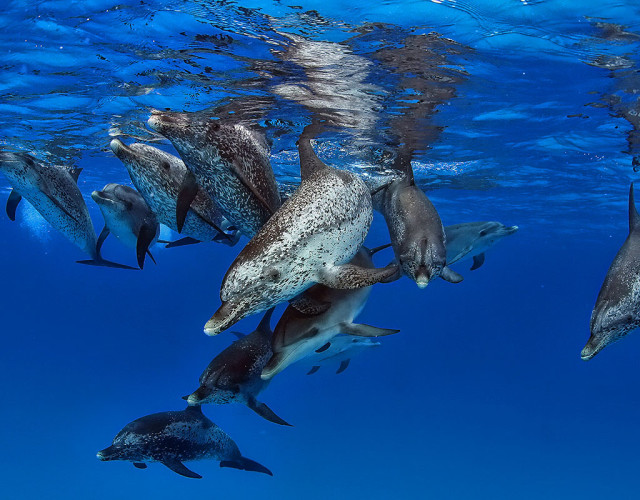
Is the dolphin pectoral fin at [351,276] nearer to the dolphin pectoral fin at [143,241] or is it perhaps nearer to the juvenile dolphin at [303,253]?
the juvenile dolphin at [303,253]

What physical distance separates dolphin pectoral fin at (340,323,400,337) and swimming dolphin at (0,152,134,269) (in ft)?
12.8

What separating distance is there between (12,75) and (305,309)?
354 inches

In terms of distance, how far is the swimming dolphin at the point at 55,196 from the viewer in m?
7.16

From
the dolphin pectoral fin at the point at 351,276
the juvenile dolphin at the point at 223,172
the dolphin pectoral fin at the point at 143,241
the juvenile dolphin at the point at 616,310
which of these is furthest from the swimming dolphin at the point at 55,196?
the juvenile dolphin at the point at 616,310

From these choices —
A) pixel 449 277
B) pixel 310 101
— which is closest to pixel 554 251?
pixel 310 101

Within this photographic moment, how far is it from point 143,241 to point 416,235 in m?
3.32

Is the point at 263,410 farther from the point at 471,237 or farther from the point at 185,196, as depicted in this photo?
the point at 471,237

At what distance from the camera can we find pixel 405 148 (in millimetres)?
14398

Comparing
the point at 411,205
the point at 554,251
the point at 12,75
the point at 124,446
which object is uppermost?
the point at 12,75

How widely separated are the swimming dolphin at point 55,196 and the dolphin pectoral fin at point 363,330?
3.89 m

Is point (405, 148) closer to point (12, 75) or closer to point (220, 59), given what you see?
point (220, 59)

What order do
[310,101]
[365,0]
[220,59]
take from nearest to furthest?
[365,0]
[220,59]
[310,101]

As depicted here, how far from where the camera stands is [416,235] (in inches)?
193

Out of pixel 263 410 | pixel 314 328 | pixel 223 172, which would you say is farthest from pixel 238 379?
pixel 223 172
